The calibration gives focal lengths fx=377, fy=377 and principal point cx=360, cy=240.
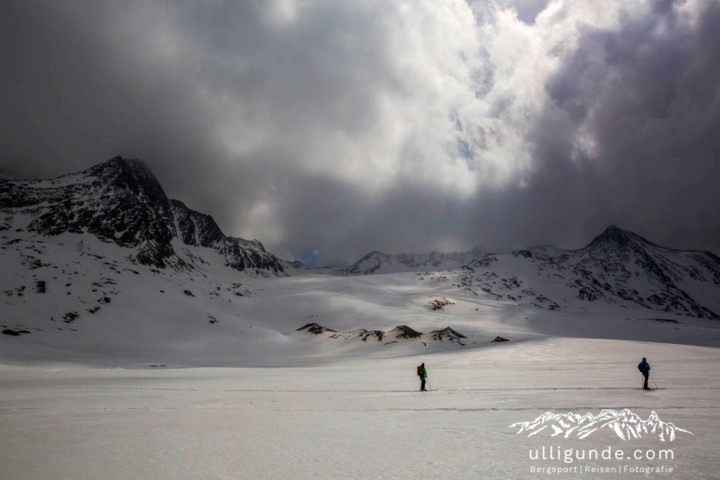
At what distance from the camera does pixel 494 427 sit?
13.4 metres

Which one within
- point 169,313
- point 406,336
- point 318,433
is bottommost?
point 406,336

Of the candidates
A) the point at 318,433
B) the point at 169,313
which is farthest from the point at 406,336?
the point at 318,433

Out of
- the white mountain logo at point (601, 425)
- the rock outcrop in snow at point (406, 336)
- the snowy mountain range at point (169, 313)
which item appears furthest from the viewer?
the rock outcrop in snow at point (406, 336)

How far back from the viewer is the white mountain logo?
12.3 meters

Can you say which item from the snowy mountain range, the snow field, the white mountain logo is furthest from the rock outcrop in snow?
the white mountain logo

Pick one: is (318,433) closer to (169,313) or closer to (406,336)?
(406,336)

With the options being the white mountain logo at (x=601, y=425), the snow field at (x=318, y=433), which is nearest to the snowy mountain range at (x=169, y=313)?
the snow field at (x=318, y=433)

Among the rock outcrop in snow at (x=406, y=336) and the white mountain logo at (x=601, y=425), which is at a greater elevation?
the white mountain logo at (x=601, y=425)

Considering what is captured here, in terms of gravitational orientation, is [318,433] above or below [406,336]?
above

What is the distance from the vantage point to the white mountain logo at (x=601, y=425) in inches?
483

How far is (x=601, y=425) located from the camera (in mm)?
13578

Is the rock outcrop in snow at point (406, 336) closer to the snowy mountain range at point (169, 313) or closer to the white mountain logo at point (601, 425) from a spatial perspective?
the snowy mountain range at point (169, 313)

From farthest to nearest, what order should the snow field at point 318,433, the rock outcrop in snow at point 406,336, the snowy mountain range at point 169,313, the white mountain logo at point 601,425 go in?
1. the rock outcrop in snow at point 406,336
2. the snowy mountain range at point 169,313
3. the white mountain logo at point 601,425
4. the snow field at point 318,433

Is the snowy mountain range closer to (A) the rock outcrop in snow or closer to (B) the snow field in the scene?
(A) the rock outcrop in snow
